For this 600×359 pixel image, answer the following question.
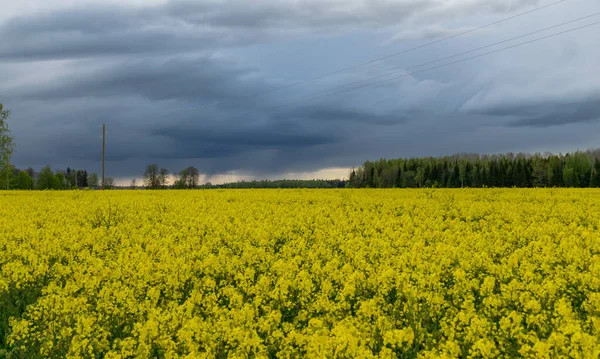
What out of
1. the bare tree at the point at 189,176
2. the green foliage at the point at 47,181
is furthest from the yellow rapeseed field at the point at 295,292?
the green foliage at the point at 47,181

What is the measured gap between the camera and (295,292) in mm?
9680

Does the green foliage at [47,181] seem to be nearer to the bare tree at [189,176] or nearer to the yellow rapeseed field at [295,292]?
the bare tree at [189,176]

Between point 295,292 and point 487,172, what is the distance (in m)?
123

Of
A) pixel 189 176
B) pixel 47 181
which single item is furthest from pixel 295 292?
pixel 47 181

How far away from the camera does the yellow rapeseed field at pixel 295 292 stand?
22.3 feet

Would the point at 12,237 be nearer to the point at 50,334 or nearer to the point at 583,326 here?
the point at 50,334

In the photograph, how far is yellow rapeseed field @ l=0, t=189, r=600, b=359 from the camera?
6.79 metres

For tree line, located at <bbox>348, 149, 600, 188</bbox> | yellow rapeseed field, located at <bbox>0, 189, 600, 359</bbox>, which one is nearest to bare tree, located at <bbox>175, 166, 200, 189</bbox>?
tree line, located at <bbox>348, 149, 600, 188</bbox>

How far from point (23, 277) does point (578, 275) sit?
12586 mm

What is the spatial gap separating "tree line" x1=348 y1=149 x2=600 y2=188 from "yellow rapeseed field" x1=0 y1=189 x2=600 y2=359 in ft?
303

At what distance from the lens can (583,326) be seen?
24.7 ft

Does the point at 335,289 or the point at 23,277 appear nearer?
the point at 335,289

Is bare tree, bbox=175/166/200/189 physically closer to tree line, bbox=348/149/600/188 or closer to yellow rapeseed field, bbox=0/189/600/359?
tree line, bbox=348/149/600/188

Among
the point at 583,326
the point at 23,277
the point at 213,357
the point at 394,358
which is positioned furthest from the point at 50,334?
the point at 583,326
